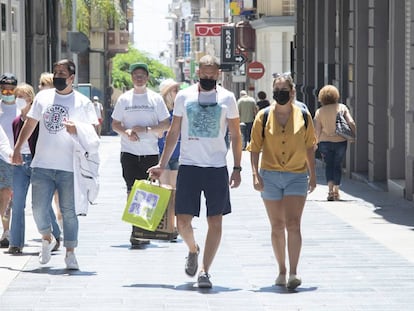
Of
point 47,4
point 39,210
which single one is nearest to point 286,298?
point 39,210

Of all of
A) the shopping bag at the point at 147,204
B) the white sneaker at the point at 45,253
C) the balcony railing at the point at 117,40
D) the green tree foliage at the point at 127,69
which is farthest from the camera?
the green tree foliage at the point at 127,69

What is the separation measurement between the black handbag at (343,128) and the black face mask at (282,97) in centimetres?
814

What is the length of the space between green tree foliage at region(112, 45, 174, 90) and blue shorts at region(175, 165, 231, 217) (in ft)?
286

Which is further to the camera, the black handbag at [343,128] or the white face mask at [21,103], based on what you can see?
the black handbag at [343,128]

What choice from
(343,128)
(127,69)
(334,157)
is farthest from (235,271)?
(127,69)

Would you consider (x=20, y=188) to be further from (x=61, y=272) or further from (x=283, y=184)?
(x=283, y=184)

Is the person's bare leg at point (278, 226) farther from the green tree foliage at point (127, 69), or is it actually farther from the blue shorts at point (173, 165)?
the green tree foliage at point (127, 69)

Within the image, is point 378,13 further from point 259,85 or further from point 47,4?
point 259,85

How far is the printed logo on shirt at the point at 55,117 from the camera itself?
11.4 metres

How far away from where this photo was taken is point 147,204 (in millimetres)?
11258

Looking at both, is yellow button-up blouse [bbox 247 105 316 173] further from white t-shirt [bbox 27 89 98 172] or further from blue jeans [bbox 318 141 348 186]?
blue jeans [bbox 318 141 348 186]

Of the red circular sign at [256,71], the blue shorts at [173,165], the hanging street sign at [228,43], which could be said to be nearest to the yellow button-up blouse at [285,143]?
the blue shorts at [173,165]

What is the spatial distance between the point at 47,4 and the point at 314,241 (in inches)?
979

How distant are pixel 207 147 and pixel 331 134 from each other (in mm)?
8353
